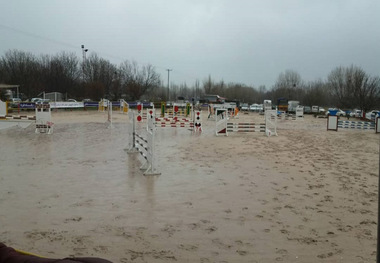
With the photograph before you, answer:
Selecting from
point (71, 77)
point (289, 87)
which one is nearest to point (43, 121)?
point (71, 77)

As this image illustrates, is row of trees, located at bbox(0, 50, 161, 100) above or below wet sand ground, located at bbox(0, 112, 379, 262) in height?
above

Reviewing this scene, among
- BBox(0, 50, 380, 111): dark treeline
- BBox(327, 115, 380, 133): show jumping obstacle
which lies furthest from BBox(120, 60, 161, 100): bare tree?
BBox(327, 115, 380, 133): show jumping obstacle

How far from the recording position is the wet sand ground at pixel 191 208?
4.93m

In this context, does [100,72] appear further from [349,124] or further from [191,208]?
[191,208]

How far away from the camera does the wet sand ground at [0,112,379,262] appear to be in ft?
16.2

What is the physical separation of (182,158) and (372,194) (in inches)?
261

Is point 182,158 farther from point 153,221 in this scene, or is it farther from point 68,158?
point 153,221

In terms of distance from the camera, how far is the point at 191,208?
680 centimetres

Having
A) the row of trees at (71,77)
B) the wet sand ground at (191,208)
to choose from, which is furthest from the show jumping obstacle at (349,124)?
the row of trees at (71,77)

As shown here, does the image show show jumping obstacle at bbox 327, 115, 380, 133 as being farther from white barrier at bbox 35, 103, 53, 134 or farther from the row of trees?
the row of trees

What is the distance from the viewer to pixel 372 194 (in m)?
8.01

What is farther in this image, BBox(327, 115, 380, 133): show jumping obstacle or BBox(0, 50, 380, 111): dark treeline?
BBox(0, 50, 380, 111): dark treeline

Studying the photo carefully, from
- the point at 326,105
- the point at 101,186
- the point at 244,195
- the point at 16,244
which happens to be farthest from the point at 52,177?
the point at 326,105

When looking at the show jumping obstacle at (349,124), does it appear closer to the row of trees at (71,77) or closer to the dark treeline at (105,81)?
the dark treeline at (105,81)
